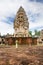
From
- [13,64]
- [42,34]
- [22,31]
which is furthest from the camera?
[42,34]

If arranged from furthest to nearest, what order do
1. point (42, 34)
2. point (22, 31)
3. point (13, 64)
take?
point (42, 34)
point (22, 31)
point (13, 64)

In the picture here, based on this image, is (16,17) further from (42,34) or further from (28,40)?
(28,40)

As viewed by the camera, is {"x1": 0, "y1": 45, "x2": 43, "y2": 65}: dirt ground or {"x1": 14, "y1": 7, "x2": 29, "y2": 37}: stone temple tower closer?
{"x1": 0, "y1": 45, "x2": 43, "y2": 65}: dirt ground

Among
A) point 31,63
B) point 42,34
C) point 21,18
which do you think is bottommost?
point 31,63

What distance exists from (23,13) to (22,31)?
679 centimetres

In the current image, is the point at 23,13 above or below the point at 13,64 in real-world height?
above

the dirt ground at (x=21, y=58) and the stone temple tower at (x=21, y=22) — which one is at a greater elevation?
the stone temple tower at (x=21, y=22)

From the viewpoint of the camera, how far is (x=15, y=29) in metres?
56.7

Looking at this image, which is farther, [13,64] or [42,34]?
[42,34]

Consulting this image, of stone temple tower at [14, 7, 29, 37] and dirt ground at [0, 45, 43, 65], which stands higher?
stone temple tower at [14, 7, 29, 37]

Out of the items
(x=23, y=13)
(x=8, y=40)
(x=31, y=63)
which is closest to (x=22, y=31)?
(x=23, y=13)

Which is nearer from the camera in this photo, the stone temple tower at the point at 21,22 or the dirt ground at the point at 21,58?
the dirt ground at the point at 21,58

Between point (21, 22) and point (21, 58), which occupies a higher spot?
point (21, 22)

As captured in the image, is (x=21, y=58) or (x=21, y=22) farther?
(x=21, y=22)
